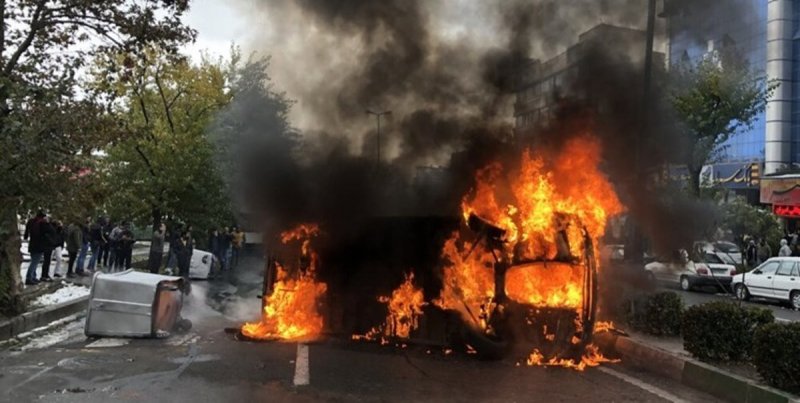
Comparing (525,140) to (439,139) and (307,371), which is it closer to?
(439,139)

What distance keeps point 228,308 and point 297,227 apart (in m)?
3.76

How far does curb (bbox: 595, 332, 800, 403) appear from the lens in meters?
5.79

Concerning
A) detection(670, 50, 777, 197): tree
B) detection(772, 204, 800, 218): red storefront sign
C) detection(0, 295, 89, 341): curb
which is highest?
detection(670, 50, 777, 197): tree

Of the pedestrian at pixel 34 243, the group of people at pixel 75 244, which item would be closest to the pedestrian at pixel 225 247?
the group of people at pixel 75 244

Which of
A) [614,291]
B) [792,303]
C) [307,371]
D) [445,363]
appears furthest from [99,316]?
[792,303]

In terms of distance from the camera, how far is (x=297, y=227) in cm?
928

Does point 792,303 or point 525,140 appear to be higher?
point 525,140

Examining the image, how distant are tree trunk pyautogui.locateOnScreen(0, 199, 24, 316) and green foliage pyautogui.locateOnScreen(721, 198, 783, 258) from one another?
22.4m

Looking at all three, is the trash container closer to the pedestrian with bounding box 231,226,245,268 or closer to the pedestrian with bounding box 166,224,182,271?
the pedestrian with bounding box 166,224,182,271

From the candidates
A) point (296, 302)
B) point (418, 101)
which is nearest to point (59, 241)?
point (296, 302)

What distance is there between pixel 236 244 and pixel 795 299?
626 inches

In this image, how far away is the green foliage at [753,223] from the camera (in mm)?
24469

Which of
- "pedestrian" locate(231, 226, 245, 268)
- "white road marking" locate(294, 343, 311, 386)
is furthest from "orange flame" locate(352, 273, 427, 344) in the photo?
"pedestrian" locate(231, 226, 245, 268)

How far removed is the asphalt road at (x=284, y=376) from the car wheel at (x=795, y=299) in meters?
10.3
